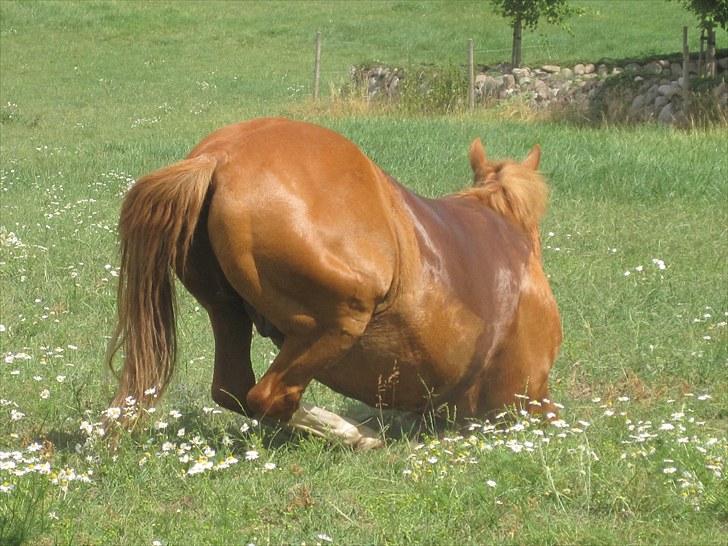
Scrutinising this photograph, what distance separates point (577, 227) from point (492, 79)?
1280 cm

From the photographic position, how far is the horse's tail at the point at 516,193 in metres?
5.96

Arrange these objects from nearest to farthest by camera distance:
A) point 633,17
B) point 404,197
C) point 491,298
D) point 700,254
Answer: point 404,197 → point 491,298 → point 700,254 → point 633,17

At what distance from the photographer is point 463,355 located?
534 cm

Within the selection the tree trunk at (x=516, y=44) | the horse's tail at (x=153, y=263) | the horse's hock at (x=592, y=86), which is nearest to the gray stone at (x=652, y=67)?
the horse's hock at (x=592, y=86)

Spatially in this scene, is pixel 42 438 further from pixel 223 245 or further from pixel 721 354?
pixel 721 354

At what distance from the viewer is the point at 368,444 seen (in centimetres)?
533

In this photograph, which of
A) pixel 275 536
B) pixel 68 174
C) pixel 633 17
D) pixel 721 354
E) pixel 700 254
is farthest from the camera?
pixel 633 17

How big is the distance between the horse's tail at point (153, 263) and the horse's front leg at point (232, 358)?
240mm

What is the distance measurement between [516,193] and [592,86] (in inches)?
601

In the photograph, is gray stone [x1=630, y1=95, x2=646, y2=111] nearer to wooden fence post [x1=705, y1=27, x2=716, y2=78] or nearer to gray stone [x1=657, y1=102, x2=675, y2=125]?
gray stone [x1=657, y1=102, x2=675, y2=125]

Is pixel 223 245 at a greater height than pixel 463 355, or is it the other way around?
pixel 223 245

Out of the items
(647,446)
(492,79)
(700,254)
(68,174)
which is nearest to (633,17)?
(492,79)

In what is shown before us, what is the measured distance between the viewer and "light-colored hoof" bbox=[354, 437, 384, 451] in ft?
17.4

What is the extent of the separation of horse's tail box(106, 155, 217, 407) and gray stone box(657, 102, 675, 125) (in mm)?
14511
